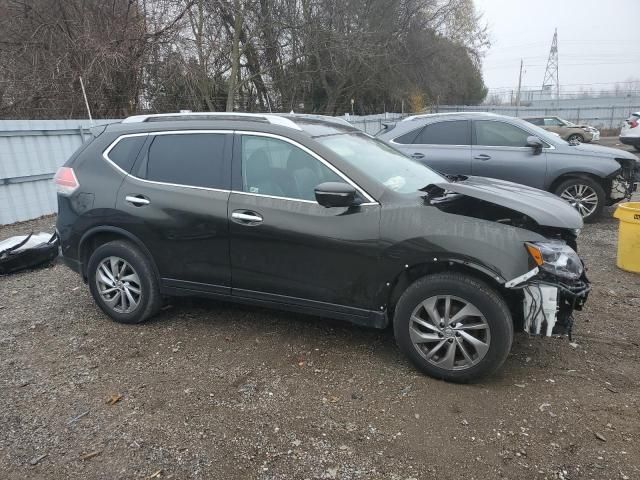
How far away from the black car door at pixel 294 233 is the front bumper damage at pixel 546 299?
3.23 feet

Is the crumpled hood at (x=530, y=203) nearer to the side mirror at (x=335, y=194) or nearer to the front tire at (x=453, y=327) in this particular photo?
the front tire at (x=453, y=327)

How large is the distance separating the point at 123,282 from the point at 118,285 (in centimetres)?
6

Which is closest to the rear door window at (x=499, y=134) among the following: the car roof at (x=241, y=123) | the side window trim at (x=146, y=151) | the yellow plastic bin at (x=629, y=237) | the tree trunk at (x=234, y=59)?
the yellow plastic bin at (x=629, y=237)

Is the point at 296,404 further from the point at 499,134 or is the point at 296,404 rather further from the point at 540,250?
the point at 499,134

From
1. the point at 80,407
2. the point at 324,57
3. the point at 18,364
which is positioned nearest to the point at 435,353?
the point at 80,407

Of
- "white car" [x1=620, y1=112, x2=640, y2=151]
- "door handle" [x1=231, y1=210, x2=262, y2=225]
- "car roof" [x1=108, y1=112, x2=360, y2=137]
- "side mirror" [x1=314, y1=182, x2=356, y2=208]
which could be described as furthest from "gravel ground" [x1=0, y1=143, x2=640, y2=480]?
"white car" [x1=620, y1=112, x2=640, y2=151]

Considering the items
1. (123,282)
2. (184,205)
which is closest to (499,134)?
(184,205)

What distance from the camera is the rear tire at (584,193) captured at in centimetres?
733

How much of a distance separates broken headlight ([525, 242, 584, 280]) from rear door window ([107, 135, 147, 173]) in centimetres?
320

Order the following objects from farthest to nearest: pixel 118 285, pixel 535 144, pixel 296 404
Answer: pixel 535 144 < pixel 118 285 < pixel 296 404

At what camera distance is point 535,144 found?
23.9 ft

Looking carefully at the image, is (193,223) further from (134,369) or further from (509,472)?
(509,472)

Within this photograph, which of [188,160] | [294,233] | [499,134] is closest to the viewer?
[294,233]

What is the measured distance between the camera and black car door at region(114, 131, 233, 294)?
384cm
